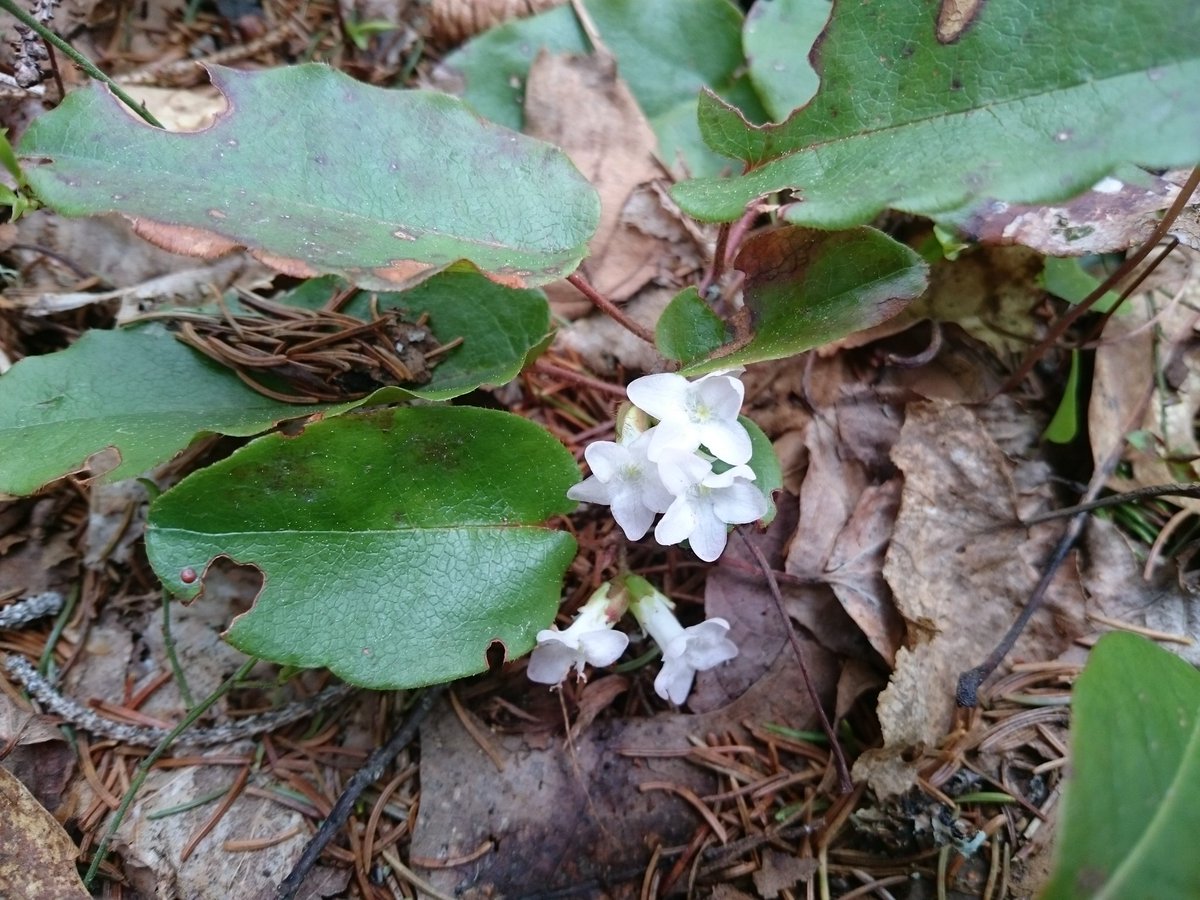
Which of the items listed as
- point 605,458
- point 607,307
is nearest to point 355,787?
point 605,458

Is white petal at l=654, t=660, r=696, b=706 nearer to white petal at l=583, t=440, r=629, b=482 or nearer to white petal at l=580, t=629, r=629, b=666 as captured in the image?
white petal at l=580, t=629, r=629, b=666

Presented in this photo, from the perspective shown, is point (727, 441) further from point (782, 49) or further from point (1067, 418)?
point (782, 49)

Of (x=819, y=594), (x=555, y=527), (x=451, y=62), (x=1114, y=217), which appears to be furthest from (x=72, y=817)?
(x=1114, y=217)

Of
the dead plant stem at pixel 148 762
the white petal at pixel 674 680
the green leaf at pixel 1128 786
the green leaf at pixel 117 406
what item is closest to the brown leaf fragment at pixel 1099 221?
the green leaf at pixel 1128 786

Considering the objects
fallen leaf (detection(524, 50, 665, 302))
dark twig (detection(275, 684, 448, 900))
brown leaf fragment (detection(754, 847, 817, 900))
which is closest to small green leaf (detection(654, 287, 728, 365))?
fallen leaf (detection(524, 50, 665, 302))

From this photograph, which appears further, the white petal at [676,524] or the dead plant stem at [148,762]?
the dead plant stem at [148,762]

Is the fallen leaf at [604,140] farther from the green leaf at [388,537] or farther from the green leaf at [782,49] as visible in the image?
the green leaf at [388,537]
